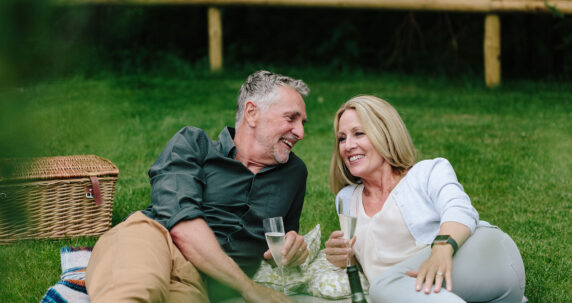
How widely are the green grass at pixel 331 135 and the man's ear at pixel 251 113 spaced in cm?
63

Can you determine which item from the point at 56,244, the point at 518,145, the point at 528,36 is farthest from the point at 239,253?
the point at 528,36

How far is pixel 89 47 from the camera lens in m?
0.58

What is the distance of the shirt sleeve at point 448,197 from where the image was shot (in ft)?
8.48

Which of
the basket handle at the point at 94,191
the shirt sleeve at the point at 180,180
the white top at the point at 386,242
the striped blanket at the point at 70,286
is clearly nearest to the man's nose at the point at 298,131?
the shirt sleeve at the point at 180,180

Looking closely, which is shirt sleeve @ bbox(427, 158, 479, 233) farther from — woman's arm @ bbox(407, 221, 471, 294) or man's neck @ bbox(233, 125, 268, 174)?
man's neck @ bbox(233, 125, 268, 174)

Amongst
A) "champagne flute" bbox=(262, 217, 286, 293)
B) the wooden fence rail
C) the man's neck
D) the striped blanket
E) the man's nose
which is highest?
the wooden fence rail

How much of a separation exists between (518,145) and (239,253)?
164 inches

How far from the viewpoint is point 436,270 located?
2.43 m

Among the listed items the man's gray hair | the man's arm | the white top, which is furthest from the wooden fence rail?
the white top

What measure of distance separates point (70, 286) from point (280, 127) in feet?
4.19

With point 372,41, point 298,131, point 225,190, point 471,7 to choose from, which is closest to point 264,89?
point 298,131

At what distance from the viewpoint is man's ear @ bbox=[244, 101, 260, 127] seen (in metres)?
3.31

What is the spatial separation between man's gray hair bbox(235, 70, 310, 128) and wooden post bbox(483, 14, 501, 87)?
6240 millimetres

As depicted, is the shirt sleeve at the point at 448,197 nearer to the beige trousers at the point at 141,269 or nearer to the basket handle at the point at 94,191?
the beige trousers at the point at 141,269
